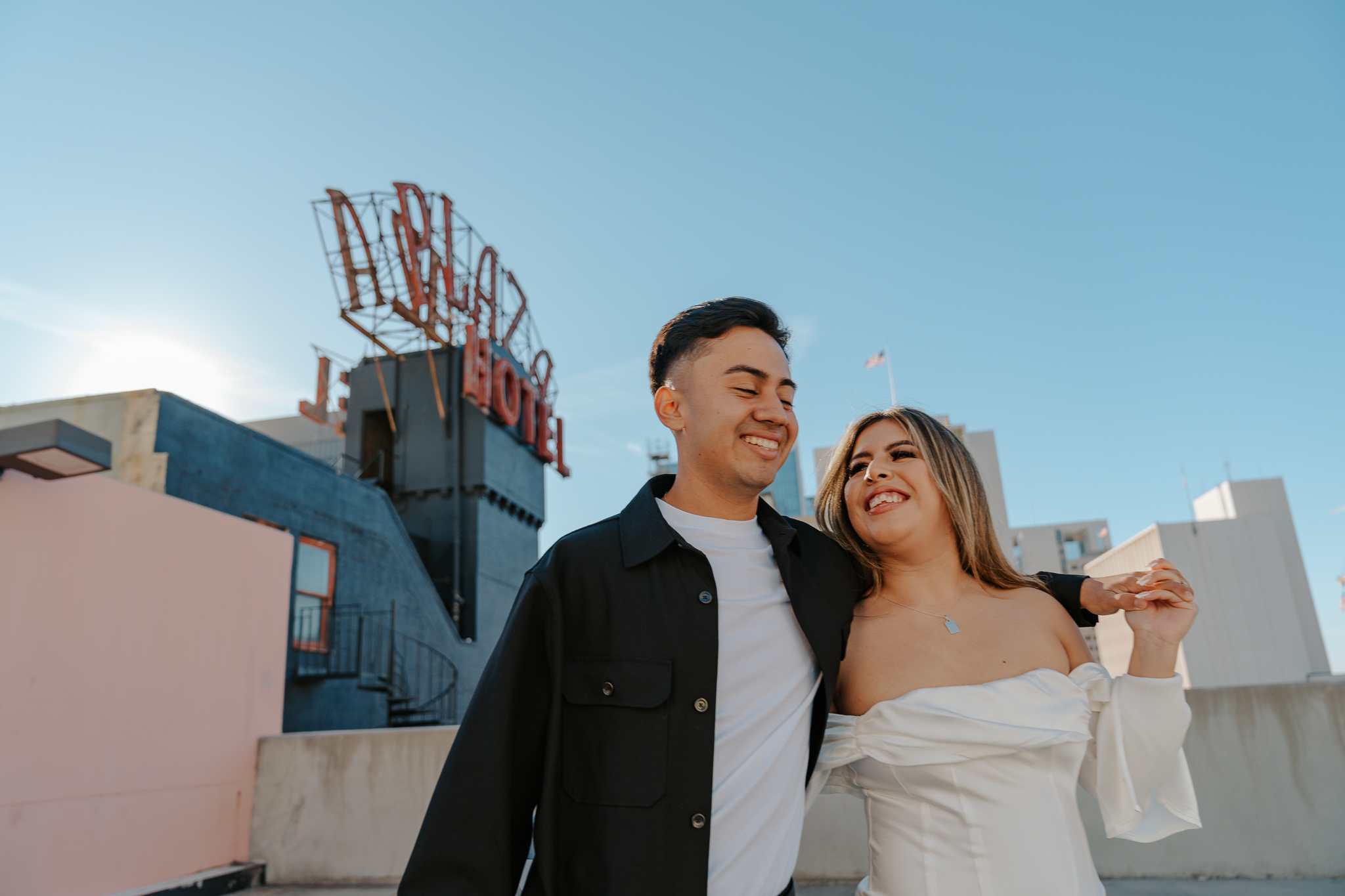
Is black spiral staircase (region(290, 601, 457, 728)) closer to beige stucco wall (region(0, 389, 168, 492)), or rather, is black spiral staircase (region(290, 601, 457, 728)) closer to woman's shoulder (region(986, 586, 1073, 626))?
beige stucco wall (region(0, 389, 168, 492))

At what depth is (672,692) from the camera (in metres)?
2.01

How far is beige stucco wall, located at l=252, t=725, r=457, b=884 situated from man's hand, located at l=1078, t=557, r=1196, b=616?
5.18m

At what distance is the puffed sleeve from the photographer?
2.34 m

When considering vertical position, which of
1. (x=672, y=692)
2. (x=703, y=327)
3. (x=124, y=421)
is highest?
(x=124, y=421)

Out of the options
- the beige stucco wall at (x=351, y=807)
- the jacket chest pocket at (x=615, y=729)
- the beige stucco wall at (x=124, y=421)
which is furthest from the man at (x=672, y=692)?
the beige stucco wall at (x=124, y=421)

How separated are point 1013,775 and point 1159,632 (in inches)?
22.9

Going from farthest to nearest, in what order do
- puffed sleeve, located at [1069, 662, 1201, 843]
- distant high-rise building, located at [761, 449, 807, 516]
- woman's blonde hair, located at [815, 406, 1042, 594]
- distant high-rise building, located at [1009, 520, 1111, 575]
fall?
distant high-rise building, located at [761, 449, 807, 516] < distant high-rise building, located at [1009, 520, 1111, 575] < woman's blonde hair, located at [815, 406, 1042, 594] < puffed sleeve, located at [1069, 662, 1201, 843]

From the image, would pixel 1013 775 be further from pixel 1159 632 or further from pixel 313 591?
pixel 313 591

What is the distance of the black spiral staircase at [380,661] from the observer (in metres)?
12.9

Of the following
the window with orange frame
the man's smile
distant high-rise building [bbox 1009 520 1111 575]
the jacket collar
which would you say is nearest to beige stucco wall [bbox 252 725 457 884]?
the jacket collar

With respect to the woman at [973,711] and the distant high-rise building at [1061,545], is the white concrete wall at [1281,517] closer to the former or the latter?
the distant high-rise building at [1061,545]

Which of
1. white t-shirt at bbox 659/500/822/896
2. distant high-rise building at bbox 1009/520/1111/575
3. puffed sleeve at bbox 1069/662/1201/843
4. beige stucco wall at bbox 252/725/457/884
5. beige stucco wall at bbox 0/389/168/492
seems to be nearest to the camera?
white t-shirt at bbox 659/500/822/896

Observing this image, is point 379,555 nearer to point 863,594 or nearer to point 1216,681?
point 863,594

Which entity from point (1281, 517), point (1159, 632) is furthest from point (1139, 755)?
point (1281, 517)
